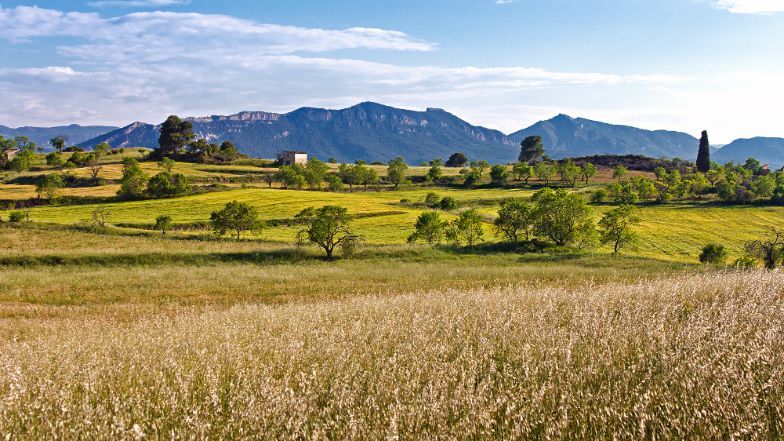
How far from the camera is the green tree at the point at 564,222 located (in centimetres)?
5556

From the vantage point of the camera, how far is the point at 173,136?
16650cm

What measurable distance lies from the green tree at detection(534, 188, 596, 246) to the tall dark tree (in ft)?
457

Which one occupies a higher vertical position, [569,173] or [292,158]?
[292,158]

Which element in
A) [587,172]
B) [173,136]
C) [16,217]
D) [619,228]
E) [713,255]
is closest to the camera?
[713,255]

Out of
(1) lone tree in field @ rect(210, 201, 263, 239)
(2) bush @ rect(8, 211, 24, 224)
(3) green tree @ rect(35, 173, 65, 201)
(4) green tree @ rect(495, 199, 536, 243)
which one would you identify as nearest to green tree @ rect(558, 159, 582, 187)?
(4) green tree @ rect(495, 199, 536, 243)

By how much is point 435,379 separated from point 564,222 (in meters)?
53.4

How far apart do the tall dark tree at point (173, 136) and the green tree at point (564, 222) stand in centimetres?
13917

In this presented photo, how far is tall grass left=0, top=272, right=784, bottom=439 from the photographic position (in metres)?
4.79

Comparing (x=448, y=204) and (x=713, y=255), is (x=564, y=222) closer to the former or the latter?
(x=713, y=255)

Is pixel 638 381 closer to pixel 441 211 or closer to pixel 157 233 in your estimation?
pixel 157 233

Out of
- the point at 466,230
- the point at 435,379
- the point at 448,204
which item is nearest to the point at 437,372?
the point at 435,379

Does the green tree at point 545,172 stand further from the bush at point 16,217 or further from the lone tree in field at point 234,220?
the bush at point 16,217

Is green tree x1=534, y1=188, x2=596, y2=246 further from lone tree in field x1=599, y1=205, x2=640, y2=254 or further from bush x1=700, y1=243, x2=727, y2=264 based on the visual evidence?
bush x1=700, y1=243, x2=727, y2=264

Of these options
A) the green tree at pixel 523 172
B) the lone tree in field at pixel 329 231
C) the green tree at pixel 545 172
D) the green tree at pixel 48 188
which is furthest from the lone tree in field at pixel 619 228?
the green tree at pixel 48 188
